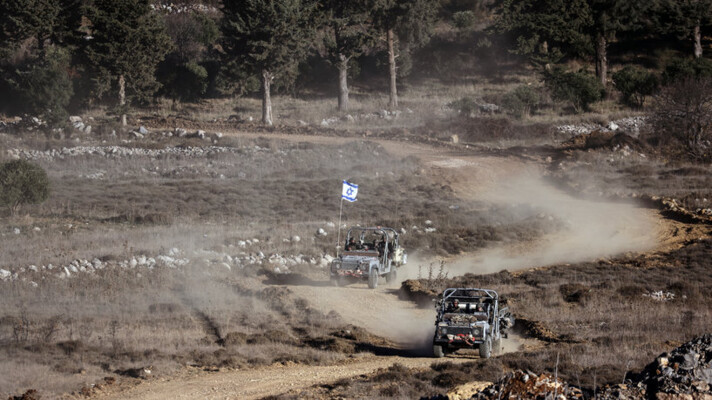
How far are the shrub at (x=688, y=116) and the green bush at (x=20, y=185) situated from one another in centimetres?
3938

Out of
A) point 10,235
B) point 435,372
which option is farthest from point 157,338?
point 10,235

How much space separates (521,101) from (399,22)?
12310 millimetres

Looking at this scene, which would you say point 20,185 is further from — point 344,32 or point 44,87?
point 344,32

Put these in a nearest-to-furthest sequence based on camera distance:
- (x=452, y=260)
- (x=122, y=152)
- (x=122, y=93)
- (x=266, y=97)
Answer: (x=452, y=260), (x=122, y=152), (x=122, y=93), (x=266, y=97)

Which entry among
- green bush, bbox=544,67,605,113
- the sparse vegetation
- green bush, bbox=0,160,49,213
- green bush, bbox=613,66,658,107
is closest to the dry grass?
the sparse vegetation

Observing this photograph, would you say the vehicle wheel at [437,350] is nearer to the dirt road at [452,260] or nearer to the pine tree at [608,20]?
the dirt road at [452,260]

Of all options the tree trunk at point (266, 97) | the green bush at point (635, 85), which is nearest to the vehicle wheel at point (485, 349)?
the tree trunk at point (266, 97)

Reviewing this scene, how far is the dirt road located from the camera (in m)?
15.9

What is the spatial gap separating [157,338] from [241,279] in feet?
26.1

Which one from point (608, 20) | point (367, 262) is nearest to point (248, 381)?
point (367, 262)

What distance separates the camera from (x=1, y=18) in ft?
211

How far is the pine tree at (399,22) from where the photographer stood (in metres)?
65.6

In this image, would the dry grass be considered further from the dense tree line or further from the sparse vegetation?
the dense tree line

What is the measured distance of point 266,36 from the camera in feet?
197
